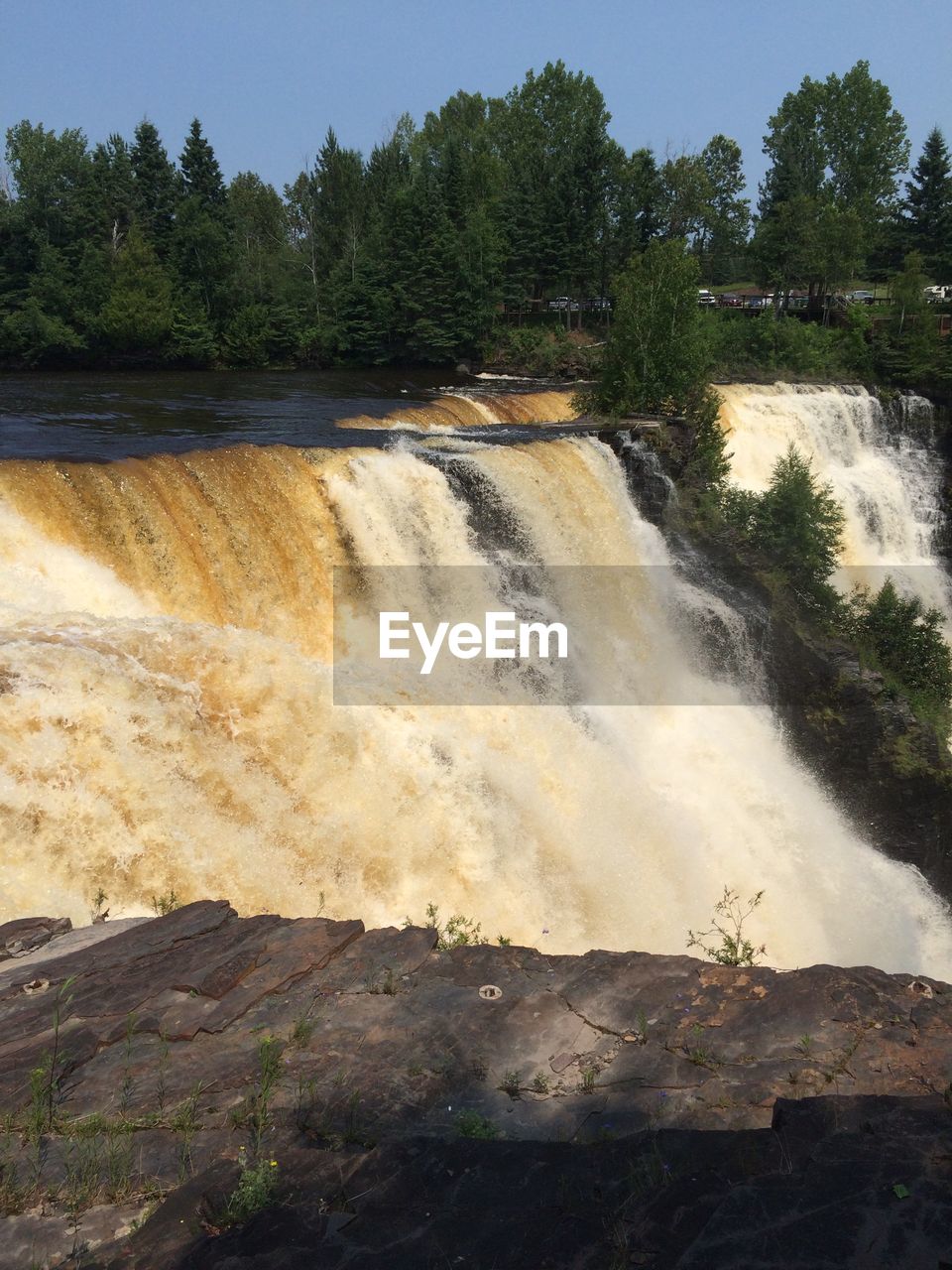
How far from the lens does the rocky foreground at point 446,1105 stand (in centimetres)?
368

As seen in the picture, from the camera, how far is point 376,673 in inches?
490

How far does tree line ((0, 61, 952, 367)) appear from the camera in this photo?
40250 mm

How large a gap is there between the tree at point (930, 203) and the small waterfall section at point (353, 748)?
138ft

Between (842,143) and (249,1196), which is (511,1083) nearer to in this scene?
(249,1196)

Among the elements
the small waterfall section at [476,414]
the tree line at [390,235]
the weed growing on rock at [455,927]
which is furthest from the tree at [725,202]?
the weed growing on rock at [455,927]

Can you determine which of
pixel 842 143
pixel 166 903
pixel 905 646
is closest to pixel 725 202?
pixel 842 143

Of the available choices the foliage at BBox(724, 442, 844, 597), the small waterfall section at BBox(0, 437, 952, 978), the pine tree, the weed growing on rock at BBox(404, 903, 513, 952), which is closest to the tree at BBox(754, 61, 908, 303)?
the pine tree

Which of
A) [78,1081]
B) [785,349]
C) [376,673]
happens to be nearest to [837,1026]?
[78,1081]

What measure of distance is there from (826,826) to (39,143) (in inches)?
2215

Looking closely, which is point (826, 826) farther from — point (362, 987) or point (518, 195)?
point (518, 195)

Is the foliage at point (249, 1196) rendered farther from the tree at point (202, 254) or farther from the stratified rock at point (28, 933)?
the tree at point (202, 254)

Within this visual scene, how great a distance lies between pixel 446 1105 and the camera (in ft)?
15.6

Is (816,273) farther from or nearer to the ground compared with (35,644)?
farther from the ground

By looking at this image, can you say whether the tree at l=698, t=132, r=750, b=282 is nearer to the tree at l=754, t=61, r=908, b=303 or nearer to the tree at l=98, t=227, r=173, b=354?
the tree at l=754, t=61, r=908, b=303
